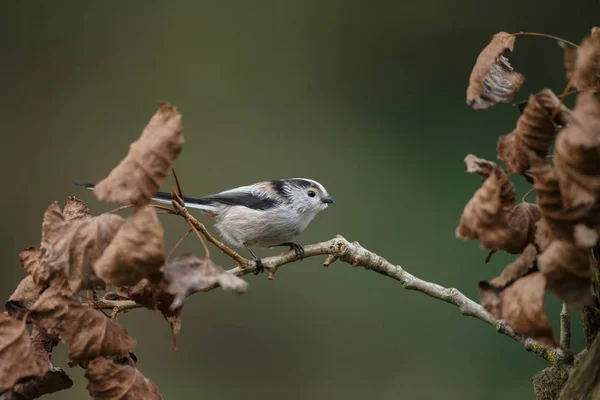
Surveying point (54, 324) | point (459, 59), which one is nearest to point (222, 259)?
point (459, 59)

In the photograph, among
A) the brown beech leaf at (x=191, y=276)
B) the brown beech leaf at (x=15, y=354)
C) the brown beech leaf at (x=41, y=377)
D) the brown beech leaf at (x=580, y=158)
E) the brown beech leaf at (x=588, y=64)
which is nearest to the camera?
the brown beech leaf at (x=580, y=158)

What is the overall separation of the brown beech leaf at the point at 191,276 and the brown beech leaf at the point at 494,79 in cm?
55

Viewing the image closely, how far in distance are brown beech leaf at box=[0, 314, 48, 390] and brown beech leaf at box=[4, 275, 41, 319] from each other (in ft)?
0.15

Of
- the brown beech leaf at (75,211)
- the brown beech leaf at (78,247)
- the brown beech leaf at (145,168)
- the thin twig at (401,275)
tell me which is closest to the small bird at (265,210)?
the thin twig at (401,275)

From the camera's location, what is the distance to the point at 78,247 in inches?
45.9

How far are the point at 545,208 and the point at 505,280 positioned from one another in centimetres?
15

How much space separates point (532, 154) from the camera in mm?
1007

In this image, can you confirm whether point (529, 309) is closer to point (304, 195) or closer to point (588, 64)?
point (588, 64)

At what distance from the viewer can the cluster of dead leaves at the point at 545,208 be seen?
0.87 meters

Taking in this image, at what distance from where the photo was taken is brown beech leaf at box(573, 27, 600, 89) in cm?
97

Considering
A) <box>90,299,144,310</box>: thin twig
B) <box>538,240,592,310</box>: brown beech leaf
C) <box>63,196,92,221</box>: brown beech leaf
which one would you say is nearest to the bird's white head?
<box>90,299,144,310</box>: thin twig

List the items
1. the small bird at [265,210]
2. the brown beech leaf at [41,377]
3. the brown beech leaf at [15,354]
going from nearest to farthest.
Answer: the brown beech leaf at [15,354] → the brown beech leaf at [41,377] → the small bird at [265,210]

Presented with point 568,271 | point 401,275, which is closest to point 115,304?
point 401,275

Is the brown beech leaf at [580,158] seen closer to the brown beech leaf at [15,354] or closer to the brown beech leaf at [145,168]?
the brown beech leaf at [145,168]
